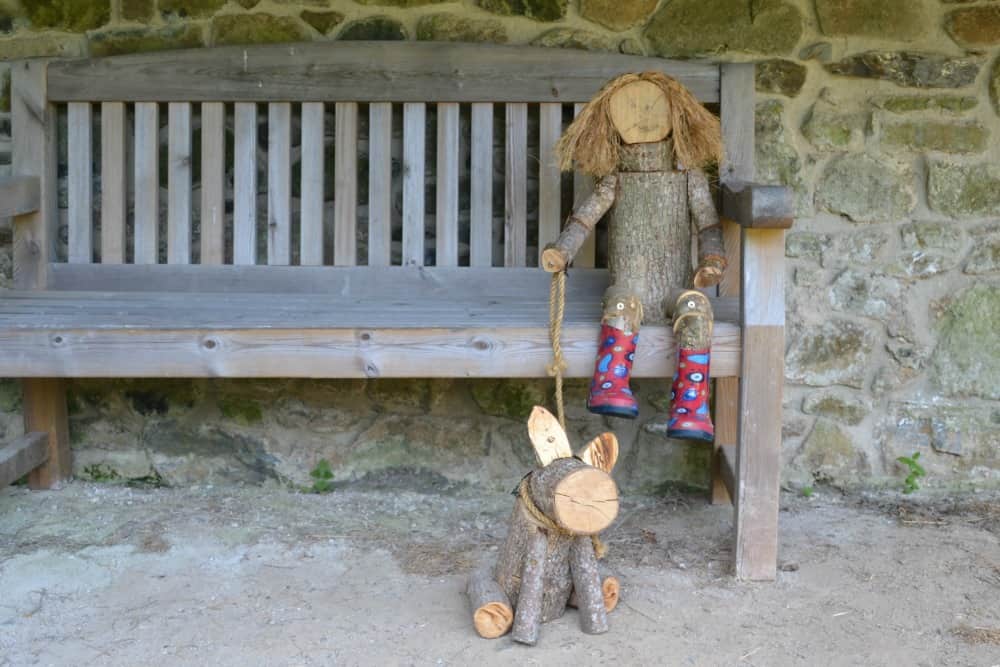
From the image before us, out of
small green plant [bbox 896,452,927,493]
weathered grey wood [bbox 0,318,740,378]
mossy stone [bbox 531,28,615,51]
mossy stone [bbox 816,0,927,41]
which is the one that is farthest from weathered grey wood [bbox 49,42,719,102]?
small green plant [bbox 896,452,927,493]

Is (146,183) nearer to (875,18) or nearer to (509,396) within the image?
(509,396)

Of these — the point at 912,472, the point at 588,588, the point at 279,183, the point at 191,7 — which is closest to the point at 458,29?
the point at 279,183

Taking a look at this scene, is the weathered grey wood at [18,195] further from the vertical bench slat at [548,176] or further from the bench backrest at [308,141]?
the vertical bench slat at [548,176]

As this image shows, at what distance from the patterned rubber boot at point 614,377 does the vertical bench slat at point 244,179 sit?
135 cm

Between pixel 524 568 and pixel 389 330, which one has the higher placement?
pixel 389 330

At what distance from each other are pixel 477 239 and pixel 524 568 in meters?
1.32

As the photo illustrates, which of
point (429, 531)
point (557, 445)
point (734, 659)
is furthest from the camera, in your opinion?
point (429, 531)

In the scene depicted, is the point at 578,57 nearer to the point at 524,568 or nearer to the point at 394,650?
the point at 524,568

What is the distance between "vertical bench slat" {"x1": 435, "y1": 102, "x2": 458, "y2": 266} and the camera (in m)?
3.61

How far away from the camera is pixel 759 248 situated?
9.27 ft

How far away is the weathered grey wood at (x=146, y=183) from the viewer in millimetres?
3648

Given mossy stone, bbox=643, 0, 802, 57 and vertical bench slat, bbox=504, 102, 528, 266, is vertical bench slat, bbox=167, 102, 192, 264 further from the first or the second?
mossy stone, bbox=643, 0, 802, 57

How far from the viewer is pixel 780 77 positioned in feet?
11.8

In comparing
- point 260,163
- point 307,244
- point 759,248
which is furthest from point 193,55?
point 759,248
